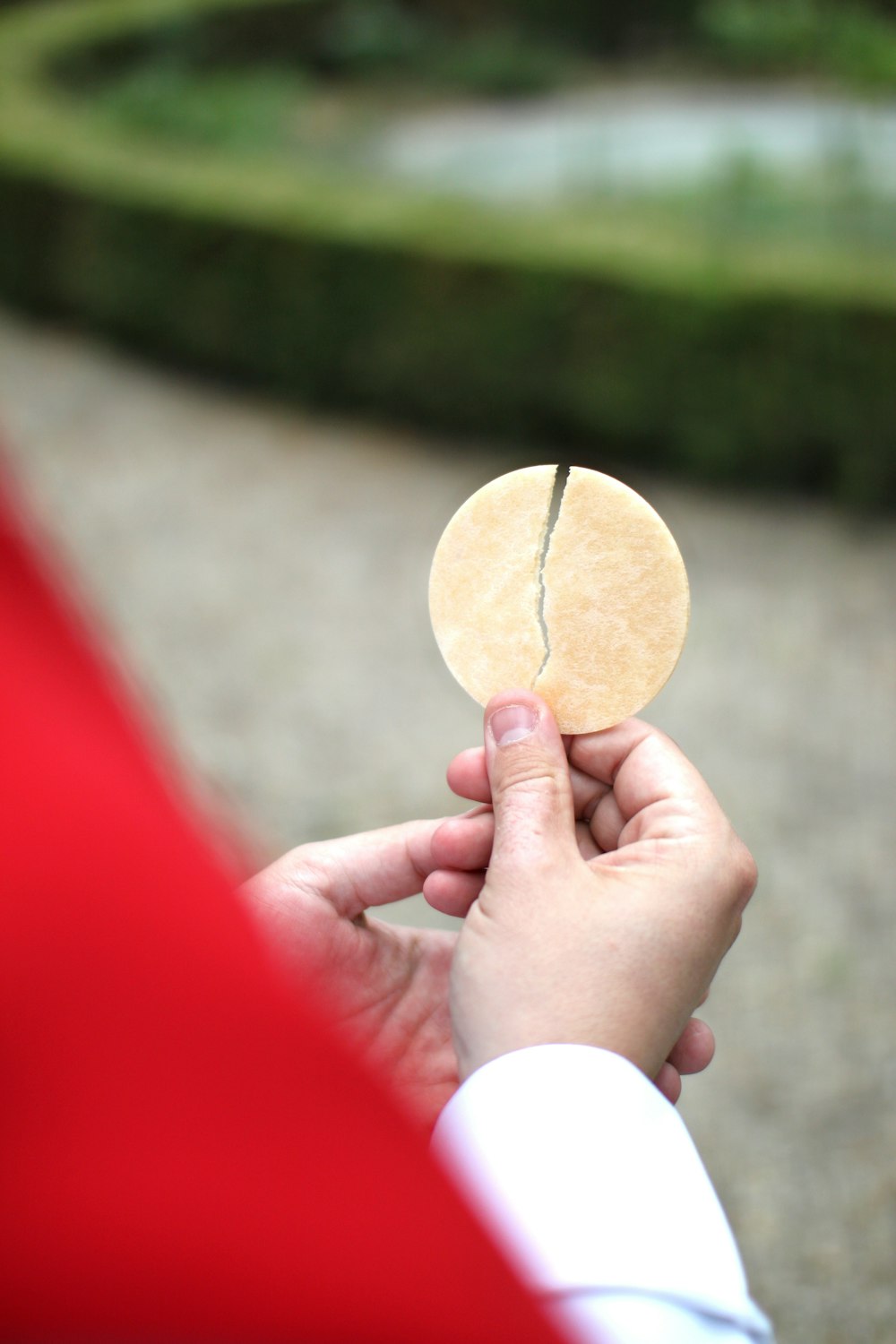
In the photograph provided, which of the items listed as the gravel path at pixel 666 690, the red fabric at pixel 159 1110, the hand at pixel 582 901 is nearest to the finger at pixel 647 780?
the hand at pixel 582 901

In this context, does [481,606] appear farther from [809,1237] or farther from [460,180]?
[460,180]

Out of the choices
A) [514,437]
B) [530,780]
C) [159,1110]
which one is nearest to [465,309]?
[514,437]

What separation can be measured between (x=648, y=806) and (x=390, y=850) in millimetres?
410

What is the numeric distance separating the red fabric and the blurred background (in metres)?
2.43

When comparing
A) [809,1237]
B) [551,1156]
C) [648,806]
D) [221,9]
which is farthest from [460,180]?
[551,1156]

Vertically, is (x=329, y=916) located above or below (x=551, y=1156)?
above

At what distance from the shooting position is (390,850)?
1729 mm

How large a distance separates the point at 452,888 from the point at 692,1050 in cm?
38

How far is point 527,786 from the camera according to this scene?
4.77 ft

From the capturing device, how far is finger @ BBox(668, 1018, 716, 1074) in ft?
5.18

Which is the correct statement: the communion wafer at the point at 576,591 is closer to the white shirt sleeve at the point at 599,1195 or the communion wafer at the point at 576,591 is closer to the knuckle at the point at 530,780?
the knuckle at the point at 530,780

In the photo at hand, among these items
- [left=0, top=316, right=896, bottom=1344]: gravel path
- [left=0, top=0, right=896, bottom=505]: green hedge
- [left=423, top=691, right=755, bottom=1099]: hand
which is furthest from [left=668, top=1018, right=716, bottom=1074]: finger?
[left=0, top=0, right=896, bottom=505]: green hedge

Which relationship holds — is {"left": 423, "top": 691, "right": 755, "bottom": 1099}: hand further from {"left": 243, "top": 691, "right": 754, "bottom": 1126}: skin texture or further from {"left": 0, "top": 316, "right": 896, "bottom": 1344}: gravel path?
{"left": 0, "top": 316, "right": 896, "bottom": 1344}: gravel path

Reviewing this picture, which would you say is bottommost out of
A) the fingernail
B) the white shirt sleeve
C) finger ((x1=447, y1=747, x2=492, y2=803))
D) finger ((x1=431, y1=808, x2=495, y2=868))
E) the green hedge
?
the white shirt sleeve
